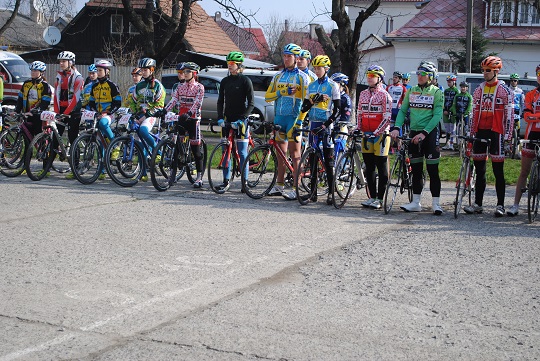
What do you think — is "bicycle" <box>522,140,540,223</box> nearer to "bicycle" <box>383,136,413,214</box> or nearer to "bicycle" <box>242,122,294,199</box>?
"bicycle" <box>383,136,413,214</box>

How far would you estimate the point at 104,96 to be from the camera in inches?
548

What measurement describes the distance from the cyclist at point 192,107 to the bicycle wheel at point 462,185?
409cm

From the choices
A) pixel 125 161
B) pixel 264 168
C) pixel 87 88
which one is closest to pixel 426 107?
pixel 264 168

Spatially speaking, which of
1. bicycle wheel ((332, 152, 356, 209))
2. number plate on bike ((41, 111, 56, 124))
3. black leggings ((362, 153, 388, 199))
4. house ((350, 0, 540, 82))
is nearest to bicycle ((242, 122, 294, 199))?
bicycle wheel ((332, 152, 356, 209))

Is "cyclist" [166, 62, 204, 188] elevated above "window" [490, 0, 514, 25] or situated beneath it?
situated beneath

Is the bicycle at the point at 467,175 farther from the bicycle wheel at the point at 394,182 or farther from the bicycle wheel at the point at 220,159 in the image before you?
the bicycle wheel at the point at 220,159

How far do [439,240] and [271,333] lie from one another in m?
3.99

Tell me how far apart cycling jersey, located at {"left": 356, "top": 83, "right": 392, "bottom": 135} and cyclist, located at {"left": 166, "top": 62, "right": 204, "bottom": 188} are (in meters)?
2.79

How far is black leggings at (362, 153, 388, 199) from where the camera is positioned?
11344 millimetres

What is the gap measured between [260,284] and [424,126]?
15.8ft

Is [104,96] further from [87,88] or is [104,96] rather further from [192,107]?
[192,107]

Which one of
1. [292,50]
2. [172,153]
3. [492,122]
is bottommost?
[172,153]

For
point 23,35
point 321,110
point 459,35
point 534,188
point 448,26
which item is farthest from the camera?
point 23,35

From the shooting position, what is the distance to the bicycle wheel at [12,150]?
45.8 ft
